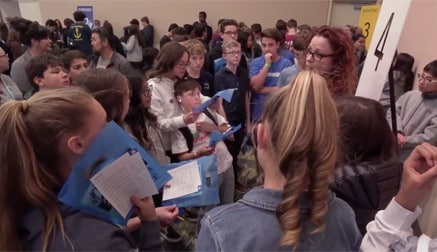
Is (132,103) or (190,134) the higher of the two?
(132,103)

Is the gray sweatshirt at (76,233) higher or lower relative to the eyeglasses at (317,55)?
lower

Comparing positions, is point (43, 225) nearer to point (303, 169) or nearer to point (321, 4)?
point (303, 169)

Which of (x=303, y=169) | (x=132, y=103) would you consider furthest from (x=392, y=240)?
(x=132, y=103)

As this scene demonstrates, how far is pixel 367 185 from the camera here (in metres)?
1.05

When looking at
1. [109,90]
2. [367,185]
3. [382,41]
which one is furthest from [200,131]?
[367,185]

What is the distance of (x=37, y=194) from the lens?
84 centimetres

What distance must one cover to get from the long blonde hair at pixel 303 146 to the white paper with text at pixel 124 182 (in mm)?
435

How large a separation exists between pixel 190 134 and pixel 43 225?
1492mm

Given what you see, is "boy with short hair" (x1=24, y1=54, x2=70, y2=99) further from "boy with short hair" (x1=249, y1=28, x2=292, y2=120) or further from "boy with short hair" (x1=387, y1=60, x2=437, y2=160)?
"boy with short hair" (x1=387, y1=60, x2=437, y2=160)

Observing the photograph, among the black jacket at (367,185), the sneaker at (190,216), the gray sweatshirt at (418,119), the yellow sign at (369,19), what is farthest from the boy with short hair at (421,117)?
the sneaker at (190,216)

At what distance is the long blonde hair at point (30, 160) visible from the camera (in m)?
0.83

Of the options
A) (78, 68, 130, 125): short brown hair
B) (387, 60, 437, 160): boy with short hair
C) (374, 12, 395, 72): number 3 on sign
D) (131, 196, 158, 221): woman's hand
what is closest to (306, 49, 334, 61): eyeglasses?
(374, 12, 395, 72): number 3 on sign

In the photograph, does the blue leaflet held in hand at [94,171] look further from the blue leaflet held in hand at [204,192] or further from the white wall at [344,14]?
the white wall at [344,14]

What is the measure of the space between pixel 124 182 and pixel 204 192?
769mm
